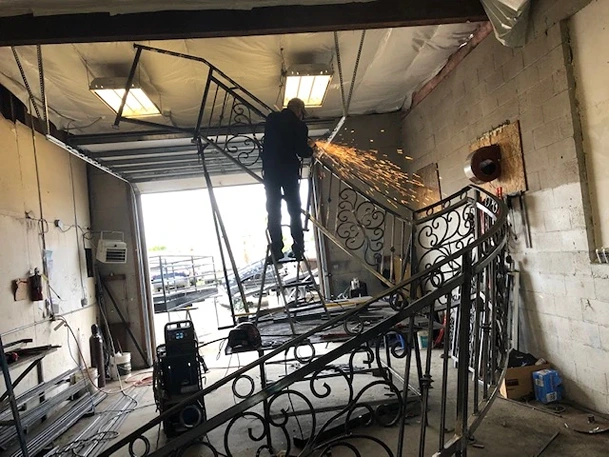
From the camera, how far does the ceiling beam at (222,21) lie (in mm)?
3111

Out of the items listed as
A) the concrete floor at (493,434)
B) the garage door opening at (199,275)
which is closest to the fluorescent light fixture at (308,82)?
the garage door opening at (199,275)

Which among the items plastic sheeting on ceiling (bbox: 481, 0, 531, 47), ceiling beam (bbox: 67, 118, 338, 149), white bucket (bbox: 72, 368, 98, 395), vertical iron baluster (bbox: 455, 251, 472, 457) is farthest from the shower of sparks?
vertical iron baluster (bbox: 455, 251, 472, 457)

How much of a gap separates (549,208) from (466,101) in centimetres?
170

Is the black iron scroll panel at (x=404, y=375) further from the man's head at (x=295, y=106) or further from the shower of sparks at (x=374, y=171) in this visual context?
the shower of sparks at (x=374, y=171)

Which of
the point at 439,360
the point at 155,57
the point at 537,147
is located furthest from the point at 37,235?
the point at 537,147

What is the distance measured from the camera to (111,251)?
21.2 feet

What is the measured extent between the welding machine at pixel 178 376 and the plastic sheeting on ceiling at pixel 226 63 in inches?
104

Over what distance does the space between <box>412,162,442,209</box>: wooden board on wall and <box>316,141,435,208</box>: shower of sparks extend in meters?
0.17

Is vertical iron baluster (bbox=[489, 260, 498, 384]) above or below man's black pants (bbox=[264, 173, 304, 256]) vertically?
below

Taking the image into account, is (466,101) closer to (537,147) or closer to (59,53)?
(537,147)

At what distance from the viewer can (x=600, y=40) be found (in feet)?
9.34

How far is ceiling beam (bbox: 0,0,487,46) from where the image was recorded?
3.11 meters

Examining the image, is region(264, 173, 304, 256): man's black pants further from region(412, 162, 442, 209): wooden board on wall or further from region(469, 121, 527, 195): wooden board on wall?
region(412, 162, 442, 209): wooden board on wall

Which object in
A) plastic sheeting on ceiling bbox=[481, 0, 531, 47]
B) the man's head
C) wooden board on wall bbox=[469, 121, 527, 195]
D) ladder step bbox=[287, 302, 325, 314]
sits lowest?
ladder step bbox=[287, 302, 325, 314]
